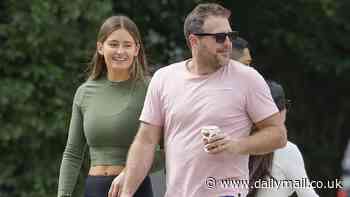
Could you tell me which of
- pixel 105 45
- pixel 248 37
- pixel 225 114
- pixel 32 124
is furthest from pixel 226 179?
pixel 248 37

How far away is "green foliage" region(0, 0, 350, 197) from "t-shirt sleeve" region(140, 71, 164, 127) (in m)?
4.52

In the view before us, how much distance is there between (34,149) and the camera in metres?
10.3

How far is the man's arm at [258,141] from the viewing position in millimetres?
4426

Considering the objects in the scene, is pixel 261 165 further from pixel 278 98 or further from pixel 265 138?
pixel 265 138

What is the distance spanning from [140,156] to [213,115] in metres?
0.45

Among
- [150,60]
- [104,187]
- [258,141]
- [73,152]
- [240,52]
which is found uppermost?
[240,52]

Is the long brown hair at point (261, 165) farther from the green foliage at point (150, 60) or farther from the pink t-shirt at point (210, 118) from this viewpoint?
the green foliage at point (150, 60)

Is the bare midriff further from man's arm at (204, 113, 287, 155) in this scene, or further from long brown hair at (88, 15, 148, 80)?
man's arm at (204, 113, 287, 155)

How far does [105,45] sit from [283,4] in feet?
25.7

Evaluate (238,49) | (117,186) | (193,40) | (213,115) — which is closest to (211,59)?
(193,40)

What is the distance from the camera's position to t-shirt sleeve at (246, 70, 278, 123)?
4516 millimetres

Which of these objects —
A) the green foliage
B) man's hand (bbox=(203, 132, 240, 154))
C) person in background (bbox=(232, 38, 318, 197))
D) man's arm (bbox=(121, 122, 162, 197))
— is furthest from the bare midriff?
the green foliage

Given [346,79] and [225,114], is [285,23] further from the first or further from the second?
[225,114]

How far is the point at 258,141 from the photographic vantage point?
14.7 ft
